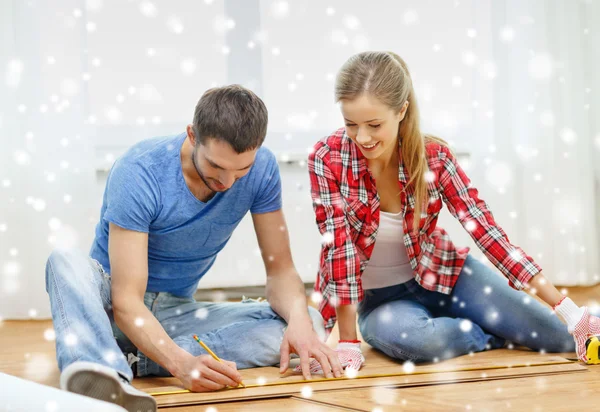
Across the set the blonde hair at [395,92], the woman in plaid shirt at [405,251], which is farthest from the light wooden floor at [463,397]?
the blonde hair at [395,92]

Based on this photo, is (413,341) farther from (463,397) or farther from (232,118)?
Answer: (232,118)

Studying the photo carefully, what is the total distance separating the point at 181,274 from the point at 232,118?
1.42ft

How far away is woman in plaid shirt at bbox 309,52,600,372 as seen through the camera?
1483mm

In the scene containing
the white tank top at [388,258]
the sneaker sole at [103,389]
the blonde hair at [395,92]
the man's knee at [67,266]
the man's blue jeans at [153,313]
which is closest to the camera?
the sneaker sole at [103,389]

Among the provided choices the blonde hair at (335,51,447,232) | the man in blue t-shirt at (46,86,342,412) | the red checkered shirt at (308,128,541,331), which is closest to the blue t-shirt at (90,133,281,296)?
the man in blue t-shirt at (46,86,342,412)

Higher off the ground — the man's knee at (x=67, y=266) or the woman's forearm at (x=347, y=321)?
the man's knee at (x=67, y=266)

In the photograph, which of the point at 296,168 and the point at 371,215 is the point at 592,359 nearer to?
the point at 371,215

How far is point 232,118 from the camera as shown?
128cm

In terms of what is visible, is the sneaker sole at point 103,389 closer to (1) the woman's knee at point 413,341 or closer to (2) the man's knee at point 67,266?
(2) the man's knee at point 67,266

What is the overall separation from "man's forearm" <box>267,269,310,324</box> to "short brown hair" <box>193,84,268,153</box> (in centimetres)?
35

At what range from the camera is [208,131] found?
130 cm

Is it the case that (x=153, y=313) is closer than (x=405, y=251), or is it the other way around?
(x=153, y=313)

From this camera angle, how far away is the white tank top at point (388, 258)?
1.63m

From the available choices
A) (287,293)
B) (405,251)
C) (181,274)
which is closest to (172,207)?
(181,274)
